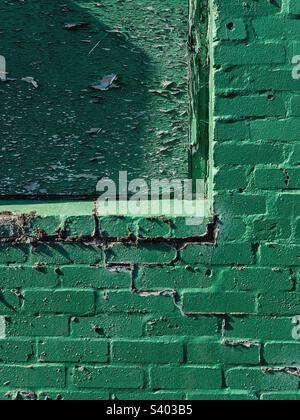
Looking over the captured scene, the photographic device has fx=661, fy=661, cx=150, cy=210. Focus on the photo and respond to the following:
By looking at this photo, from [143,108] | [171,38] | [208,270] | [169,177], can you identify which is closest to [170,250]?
[208,270]

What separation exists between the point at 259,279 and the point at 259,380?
0.37 m

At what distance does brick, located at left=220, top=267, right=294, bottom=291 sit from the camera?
7.73ft

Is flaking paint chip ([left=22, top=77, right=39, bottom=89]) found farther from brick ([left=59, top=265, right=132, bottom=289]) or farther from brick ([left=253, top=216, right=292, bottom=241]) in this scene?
brick ([left=253, top=216, right=292, bottom=241])

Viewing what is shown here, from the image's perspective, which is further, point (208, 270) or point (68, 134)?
point (68, 134)

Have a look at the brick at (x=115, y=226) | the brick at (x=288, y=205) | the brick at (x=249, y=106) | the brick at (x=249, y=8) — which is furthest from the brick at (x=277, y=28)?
the brick at (x=115, y=226)

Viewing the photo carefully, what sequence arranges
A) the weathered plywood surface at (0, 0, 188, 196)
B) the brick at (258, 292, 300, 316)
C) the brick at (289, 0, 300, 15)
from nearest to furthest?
the brick at (289, 0, 300, 15), the brick at (258, 292, 300, 316), the weathered plywood surface at (0, 0, 188, 196)

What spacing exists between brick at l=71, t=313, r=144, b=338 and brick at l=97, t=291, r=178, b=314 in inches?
1.1

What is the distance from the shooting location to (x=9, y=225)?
242cm

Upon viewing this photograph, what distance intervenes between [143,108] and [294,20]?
2.16 feet

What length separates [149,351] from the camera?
241 centimetres

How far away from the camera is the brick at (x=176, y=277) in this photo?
Result: 7.80 ft

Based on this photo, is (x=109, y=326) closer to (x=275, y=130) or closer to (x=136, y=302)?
(x=136, y=302)

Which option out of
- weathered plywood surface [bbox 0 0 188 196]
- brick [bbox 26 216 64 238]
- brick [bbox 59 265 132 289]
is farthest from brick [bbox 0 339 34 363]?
weathered plywood surface [bbox 0 0 188 196]

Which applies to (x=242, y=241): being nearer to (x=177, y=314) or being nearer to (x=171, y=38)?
(x=177, y=314)
